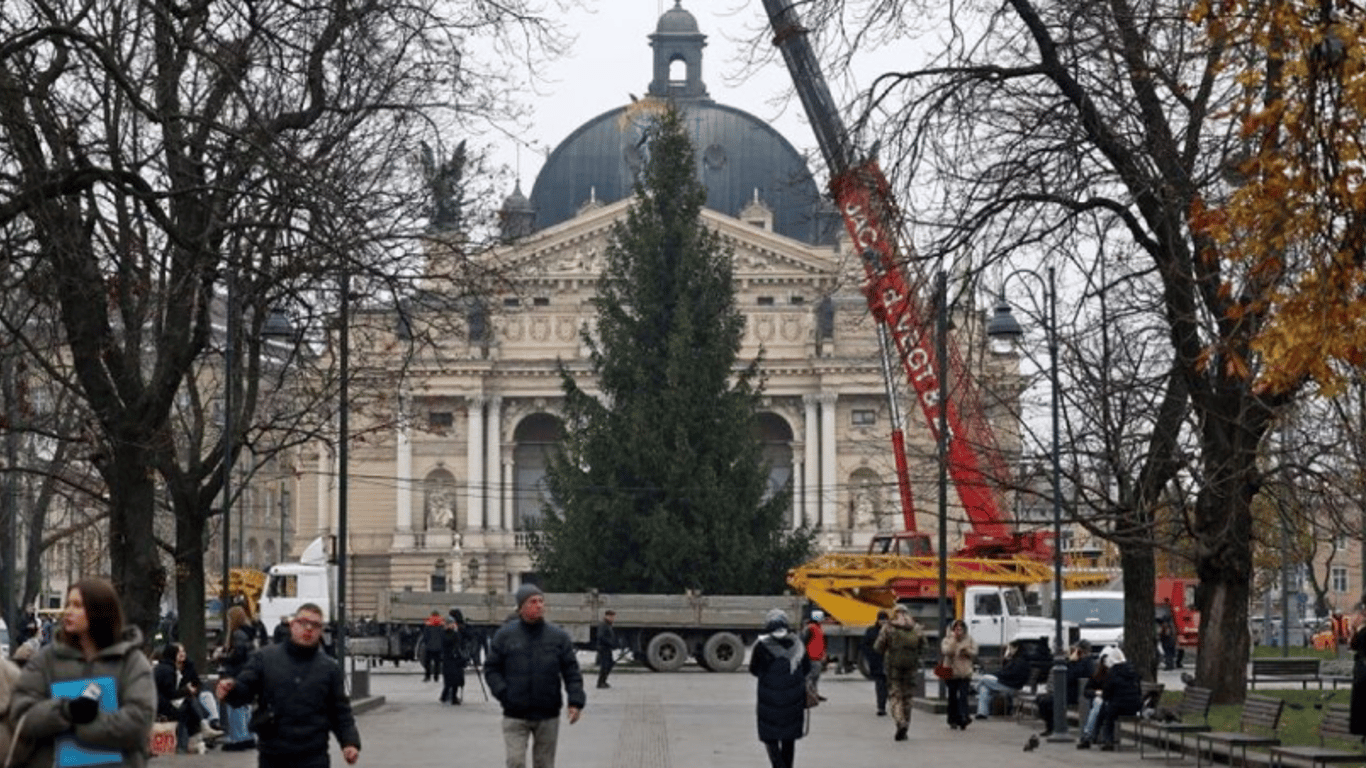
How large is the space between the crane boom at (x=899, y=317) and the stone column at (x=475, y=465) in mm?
65041

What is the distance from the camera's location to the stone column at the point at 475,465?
130250 mm

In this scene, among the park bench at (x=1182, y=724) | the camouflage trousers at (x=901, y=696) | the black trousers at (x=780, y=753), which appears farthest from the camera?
the camouflage trousers at (x=901, y=696)

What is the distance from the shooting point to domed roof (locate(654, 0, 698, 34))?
517 feet

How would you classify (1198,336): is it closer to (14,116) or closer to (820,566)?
(14,116)

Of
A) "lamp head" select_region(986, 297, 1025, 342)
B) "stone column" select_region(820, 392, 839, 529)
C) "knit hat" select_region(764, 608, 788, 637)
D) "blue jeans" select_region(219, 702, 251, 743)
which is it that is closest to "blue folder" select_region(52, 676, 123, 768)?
"knit hat" select_region(764, 608, 788, 637)

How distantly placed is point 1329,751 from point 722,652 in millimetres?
43453

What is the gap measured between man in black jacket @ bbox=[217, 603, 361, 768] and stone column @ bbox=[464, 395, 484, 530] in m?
115

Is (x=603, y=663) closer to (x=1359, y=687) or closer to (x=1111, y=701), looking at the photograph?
(x=1111, y=701)

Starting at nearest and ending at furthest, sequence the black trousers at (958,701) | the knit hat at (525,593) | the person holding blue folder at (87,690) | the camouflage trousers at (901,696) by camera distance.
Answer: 1. the person holding blue folder at (87,690)
2. the knit hat at (525,593)
3. the camouflage trousers at (901,696)
4. the black trousers at (958,701)

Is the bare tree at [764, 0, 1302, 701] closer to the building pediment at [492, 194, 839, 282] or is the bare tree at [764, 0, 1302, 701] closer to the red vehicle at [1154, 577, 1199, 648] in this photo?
the red vehicle at [1154, 577, 1199, 648]

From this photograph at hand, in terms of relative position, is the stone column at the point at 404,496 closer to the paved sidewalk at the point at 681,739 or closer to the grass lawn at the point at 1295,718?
the paved sidewalk at the point at 681,739

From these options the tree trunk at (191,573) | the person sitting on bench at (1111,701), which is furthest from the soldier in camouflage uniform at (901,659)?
the tree trunk at (191,573)

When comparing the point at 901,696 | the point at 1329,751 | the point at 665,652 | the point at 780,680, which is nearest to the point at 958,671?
the point at 901,696

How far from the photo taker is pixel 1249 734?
28.2 metres
